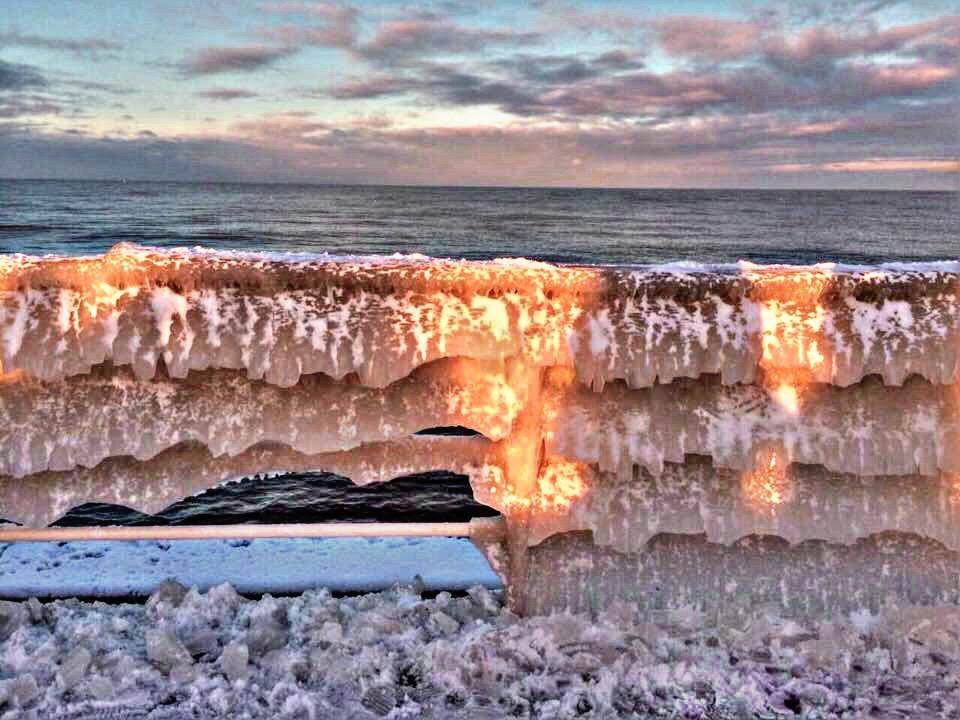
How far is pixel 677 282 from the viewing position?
283 cm

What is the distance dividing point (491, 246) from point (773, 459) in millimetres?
37268

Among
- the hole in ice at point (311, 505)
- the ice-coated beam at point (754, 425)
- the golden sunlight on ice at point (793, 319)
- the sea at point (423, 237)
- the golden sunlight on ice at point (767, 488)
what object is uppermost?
the sea at point (423, 237)

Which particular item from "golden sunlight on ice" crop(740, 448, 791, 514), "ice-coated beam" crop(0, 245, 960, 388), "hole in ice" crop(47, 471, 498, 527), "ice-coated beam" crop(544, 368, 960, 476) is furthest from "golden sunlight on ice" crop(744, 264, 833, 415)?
"hole in ice" crop(47, 471, 498, 527)

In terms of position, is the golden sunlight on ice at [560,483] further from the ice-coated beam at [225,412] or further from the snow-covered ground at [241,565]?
the snow-covered ground at [241,565]

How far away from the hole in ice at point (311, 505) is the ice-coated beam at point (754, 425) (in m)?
5.17

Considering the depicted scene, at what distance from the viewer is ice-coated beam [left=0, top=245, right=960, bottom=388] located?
2748 mm

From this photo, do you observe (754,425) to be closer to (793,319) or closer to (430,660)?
(793,319)

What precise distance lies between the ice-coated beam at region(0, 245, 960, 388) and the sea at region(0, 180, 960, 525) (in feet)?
17.9

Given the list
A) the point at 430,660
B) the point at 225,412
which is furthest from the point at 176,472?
the point at 430,660

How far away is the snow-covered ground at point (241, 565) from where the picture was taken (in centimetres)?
342

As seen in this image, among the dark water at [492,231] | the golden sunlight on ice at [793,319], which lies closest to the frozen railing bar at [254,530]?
the golden sunlight on ice at [793,319]

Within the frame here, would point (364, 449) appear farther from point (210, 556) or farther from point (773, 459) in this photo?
point (773, 459)

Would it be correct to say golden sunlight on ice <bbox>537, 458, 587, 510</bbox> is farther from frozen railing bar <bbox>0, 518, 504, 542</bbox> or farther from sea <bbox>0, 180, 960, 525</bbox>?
sea <bbox>0, 180, 960, 525</bbox>

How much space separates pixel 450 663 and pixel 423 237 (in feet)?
137
